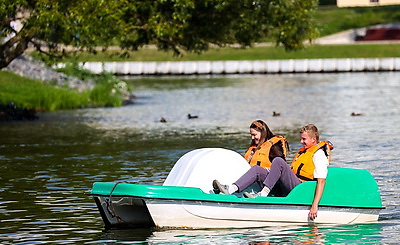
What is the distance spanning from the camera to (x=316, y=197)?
1543 cm

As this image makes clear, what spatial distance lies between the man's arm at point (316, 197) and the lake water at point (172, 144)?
0.23 meters

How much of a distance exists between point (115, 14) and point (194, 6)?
250 centimetres

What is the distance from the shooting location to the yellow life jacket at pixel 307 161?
15.6 metres

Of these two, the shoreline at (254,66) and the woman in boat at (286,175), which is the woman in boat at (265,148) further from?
the shoreline at (254,66)

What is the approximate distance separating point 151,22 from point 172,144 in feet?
14.6

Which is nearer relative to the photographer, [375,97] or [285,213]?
[285,213]

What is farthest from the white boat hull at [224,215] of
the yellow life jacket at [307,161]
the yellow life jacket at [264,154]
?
the yellow life jacket at [264,154]

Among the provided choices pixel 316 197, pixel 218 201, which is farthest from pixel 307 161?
pixel 218 201

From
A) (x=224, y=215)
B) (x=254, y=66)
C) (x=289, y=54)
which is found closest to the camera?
(x=224, y=215)

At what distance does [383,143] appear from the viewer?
1070 inches

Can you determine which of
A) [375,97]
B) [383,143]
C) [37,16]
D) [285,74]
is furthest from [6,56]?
[285,74]

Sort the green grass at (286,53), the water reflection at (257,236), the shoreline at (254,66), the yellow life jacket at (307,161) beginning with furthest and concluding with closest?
the green grass at (286,53)
the shoreline at (254,66)
the yellow life jacket at (307,161)
the water reflection at (257,236)

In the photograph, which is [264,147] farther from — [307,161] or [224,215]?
[224,215]

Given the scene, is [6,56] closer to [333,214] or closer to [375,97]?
[375,97]
